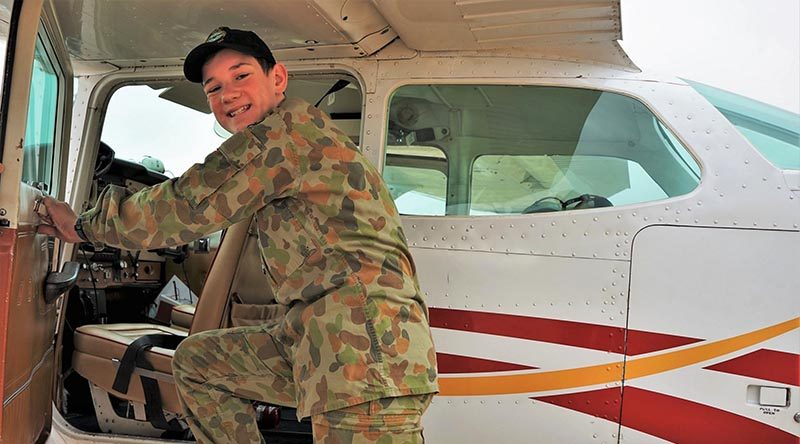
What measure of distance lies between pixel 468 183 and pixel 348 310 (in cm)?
119

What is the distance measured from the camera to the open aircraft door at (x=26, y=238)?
204 centimetres

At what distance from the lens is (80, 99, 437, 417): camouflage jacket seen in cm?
188

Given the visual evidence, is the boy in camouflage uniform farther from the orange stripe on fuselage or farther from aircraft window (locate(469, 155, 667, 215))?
aircraft window (locate(469, 155, 667, 215))

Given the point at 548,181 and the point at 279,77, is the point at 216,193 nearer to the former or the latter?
the point at 279,77

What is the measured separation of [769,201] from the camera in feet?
8.40

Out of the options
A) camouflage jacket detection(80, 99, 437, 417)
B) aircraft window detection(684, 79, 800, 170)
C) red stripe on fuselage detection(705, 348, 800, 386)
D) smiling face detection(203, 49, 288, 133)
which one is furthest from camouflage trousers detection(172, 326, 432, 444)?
aircraft window detection(684, 79, 800, 170)

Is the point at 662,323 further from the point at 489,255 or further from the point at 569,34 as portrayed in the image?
the point at 569,34

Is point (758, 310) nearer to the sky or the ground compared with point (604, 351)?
nearer to the sky

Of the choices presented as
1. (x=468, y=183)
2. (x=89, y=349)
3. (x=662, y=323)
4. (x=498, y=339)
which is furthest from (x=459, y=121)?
(x=89, y=349)

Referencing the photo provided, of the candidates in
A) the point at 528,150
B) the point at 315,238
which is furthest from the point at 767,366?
the point at 315,238

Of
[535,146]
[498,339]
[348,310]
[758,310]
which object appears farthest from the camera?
[535,146]

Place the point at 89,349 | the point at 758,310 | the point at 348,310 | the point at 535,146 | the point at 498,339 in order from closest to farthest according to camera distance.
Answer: the point at 348,310, the point at 758,310, the point at 498,339, the point at 535,146, the point at 89,349

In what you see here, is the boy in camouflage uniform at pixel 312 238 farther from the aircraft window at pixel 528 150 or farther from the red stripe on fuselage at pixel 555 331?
the aircraft window at pixel 528 150

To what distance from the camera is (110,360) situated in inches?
119
